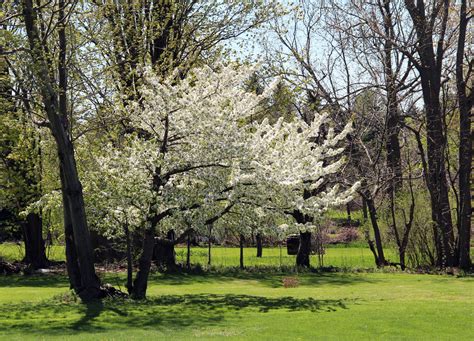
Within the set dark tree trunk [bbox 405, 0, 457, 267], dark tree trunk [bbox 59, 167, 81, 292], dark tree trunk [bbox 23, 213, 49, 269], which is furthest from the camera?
dark tree trunk [bbox 23, 213, 49, 269]

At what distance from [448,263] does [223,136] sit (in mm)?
15130

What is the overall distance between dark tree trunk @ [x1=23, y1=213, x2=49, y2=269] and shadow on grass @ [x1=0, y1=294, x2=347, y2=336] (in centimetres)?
1243

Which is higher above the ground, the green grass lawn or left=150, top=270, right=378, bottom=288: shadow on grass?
left=150, top=270, right=378, bottom=288: shadow on grass

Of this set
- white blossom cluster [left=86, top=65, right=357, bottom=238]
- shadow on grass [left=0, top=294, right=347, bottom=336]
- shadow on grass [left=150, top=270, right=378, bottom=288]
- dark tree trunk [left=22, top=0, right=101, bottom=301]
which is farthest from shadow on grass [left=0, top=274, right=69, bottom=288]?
white blossom cluster [left=86, top=65, right=357, bottom=238]

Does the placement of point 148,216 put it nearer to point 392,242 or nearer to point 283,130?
point 283,130

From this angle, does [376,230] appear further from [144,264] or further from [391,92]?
[144,264]

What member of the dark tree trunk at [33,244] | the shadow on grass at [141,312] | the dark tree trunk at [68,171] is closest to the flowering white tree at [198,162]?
the dark tree trunk at [68,171]

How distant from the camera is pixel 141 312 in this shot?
49.3 feet

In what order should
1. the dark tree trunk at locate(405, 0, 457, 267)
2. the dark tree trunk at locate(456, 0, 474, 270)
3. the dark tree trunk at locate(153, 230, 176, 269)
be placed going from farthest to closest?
1. the dark tree trunk at locate(153, 230, 176, 269)
2. the dark tree trunk at locate(405, 0, 457, 267)
3. the dark tree trunk at locate(456, 0, 474, 270)

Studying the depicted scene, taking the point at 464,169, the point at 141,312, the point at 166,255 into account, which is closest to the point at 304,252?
the point at 166,255

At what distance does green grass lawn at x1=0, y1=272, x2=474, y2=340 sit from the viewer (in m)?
12.1

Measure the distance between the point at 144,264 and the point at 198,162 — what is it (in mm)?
3099

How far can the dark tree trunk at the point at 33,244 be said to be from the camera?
29.7m

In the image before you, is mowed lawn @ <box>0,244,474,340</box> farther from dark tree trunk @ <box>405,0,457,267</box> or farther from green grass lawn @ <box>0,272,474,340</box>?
dark tree trunk @ <box>405,0,457,267</box>
